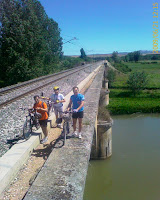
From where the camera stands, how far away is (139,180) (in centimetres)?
1055

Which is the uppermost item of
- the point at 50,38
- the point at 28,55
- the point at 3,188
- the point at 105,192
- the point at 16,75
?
the point at 50,38

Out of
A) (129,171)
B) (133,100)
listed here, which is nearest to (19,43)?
(133,100)

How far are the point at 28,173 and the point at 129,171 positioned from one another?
8612 millimetres

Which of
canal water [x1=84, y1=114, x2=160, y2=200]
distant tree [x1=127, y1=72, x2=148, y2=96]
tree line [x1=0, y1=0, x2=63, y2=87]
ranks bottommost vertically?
canal water [x1=84, y1=114, x2=160, y2=200]

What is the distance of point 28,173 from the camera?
13.9ft

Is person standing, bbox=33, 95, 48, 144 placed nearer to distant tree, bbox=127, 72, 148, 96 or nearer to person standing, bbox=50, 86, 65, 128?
person standing, bbox=50, 86, 65, 128

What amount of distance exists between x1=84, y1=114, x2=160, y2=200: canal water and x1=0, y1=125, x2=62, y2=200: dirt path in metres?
5.66

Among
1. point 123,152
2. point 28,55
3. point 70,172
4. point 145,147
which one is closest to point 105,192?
point 123,152

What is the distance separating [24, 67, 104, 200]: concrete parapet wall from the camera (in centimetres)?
329

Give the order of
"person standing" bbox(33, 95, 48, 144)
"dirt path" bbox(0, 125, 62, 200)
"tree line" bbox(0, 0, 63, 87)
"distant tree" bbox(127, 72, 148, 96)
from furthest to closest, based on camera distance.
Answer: "distant tree" bbox(127, 72, 148, 96) → "tree line" bbox(0, 0, 63, 87) → "person standing" bbox(33, 95, 48, 144) → "dirt path" bbox(0, 125, 62, 200)

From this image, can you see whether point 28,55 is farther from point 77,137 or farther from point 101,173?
point 77,137

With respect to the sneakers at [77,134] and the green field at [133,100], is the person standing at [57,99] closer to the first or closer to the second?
the sneakers at [77,134]

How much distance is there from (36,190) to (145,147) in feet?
40.4

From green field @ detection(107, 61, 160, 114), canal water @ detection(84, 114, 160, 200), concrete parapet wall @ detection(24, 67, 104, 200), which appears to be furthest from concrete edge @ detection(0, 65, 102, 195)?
green field @ detection(107, 61, 160, 114)
